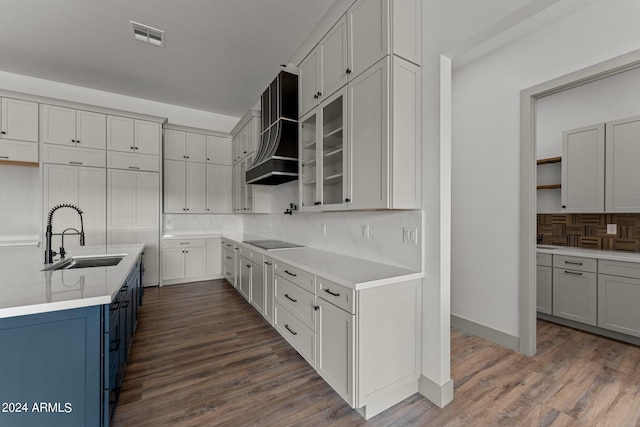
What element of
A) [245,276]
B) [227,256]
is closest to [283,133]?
[245,276]

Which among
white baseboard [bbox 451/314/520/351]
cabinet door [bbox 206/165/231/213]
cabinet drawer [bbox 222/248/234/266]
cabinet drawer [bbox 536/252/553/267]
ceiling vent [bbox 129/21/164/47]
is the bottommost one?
white baseboard [bbox 451/314/520/351]

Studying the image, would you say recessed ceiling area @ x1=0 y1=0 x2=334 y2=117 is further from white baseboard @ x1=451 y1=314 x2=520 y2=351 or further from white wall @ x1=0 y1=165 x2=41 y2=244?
white baseboard @ x1=451 y1=314 x2=520 y2=351

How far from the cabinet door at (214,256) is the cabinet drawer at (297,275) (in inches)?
111

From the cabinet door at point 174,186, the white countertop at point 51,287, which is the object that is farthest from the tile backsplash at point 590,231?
the cabinet door at point 174,186

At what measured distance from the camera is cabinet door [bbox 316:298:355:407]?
164cm

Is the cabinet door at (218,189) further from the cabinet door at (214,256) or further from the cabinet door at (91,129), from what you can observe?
the cabinet door at (91,129)

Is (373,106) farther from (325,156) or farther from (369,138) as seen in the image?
(325,156)

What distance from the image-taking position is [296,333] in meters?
2.28

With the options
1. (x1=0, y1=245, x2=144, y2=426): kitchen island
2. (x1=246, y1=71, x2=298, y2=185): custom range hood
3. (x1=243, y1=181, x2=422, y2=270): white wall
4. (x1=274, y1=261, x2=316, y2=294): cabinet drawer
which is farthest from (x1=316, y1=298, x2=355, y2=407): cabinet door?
(x1=246, y1=71, x2=298, y2=185): custom range hood

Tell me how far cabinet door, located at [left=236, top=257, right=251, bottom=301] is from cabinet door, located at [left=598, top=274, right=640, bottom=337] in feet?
12.5

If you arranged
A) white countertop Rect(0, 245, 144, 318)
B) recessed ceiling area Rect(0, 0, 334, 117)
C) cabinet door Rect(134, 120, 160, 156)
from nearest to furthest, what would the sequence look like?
white countertop Rect(0, 245, 144, 318) → recessed ceiling area Rect(0, 0, 334, 117) → cabinet door Rect(134, 120, 160, 156)

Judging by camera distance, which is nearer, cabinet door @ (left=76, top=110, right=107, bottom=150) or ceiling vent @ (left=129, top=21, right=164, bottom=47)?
ceiling vent @ (left=129, top=21, right=164, bottom=47)

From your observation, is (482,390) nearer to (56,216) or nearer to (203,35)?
(203,35)

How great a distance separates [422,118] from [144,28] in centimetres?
303
